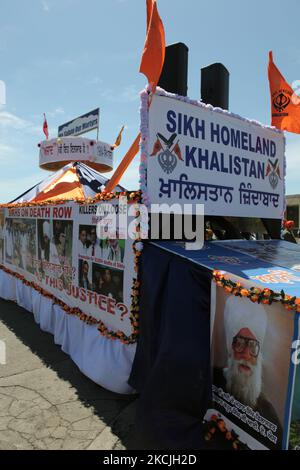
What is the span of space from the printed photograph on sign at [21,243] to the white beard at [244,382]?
5.22m

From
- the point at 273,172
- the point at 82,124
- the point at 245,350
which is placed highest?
the point at 82,124

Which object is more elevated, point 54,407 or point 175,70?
point 175,70

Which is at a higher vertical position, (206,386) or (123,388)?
(206,386)

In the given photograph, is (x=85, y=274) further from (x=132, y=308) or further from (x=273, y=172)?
(x=273, y=172)

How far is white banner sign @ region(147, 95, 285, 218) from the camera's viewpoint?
4070 millimetres

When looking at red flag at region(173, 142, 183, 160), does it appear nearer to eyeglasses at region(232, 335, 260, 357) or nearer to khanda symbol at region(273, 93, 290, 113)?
eyeglasses at region(232, 335, 260, 357)

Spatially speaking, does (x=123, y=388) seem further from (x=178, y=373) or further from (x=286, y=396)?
(x=286, y=396)

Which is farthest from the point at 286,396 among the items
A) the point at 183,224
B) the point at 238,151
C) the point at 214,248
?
the point at 238,151

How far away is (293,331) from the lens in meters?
2.46

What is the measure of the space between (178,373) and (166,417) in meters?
0.42

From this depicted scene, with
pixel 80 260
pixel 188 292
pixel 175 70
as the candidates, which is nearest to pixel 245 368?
pixel 188 292

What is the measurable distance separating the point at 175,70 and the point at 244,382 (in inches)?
160

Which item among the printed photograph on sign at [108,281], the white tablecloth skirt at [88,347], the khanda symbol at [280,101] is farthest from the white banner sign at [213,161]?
the white tablecloth skirt at [88,347]

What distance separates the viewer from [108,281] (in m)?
4.49
